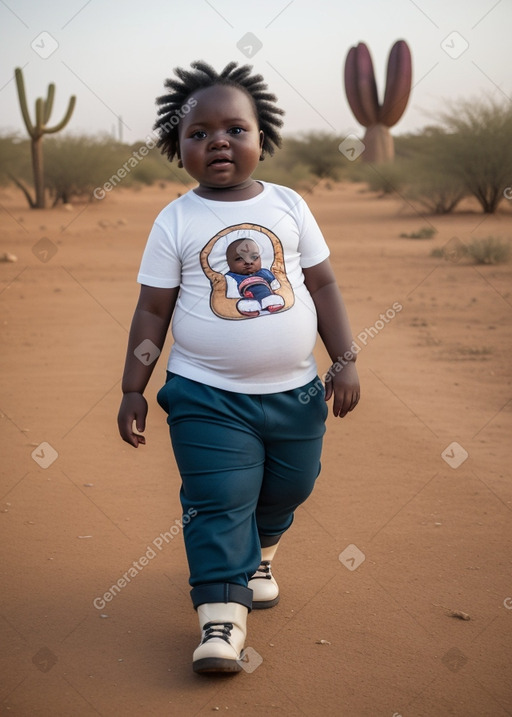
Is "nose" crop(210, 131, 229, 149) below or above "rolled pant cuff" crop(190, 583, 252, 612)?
above

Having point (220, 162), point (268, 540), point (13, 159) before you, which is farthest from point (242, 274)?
point (13, 159)

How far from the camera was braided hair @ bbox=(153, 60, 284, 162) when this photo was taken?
313 cm

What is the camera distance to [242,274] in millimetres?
2914

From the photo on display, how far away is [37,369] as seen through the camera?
698cm

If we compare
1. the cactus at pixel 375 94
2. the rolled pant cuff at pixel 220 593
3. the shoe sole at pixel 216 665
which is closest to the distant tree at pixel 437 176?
the cactus at pixel 375 94

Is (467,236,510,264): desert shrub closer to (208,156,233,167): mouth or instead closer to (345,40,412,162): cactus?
(208,156,233,167): mouth

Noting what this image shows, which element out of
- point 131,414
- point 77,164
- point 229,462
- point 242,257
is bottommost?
point 77,164

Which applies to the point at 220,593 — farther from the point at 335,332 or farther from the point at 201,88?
the point at 201,88

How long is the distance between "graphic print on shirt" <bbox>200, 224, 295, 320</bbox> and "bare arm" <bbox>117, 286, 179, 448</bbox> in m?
0.19

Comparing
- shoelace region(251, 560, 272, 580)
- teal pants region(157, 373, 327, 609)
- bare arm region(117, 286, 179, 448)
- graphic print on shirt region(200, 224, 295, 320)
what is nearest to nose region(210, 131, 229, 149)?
graphic print on shirt region(200, 224, 295, 320)

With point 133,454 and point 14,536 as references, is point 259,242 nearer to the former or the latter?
point 14,536

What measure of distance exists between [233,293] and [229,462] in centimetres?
54

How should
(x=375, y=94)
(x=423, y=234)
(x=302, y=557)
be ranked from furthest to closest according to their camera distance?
(x=375, y=94) < (x=423, y=234) < (x=302, y=557)

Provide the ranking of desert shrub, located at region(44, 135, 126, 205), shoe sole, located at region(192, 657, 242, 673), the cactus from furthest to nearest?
the cactus → desert shrub, located at region(44, 135, 126, 205) → shoe sole, located at region(192, 657, 242, 673)
